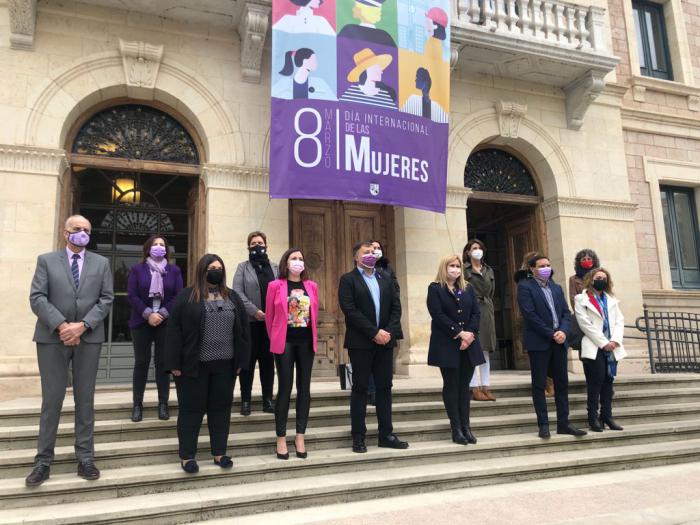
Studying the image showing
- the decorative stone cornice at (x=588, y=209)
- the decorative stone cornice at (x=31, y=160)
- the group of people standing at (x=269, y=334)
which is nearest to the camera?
the group of people standing at (x=269, y=334)

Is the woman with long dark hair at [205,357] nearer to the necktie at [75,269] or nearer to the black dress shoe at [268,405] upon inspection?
the necktie at [75,269]

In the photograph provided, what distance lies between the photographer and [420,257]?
9.76m

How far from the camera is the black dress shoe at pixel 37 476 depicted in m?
4.24

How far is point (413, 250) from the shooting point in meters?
9.74

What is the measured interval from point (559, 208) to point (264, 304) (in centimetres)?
724

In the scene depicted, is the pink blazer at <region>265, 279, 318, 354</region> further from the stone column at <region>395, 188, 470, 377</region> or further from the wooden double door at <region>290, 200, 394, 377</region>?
the stone column at <region>395, 188, 470, 377</region>

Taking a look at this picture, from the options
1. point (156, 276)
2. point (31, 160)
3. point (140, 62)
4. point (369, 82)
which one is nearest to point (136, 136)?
point (140, 62)

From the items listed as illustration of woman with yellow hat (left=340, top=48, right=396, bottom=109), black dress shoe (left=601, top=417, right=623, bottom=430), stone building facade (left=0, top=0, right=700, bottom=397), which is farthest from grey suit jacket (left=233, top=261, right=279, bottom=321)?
black dress shoe (left=601, top=417, right=623, bottom=430)

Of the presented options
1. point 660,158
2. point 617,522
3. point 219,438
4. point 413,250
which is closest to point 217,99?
point 413,250

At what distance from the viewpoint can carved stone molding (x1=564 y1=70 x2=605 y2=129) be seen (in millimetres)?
10773

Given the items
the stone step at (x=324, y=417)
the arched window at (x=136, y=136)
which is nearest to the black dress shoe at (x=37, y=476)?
the stone step at (x=324, y=417)

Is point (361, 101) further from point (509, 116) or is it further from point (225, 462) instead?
point (225, 462)

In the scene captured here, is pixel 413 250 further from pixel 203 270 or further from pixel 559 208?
pixel 203 270

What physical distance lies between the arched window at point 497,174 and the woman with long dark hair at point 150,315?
6871mm
